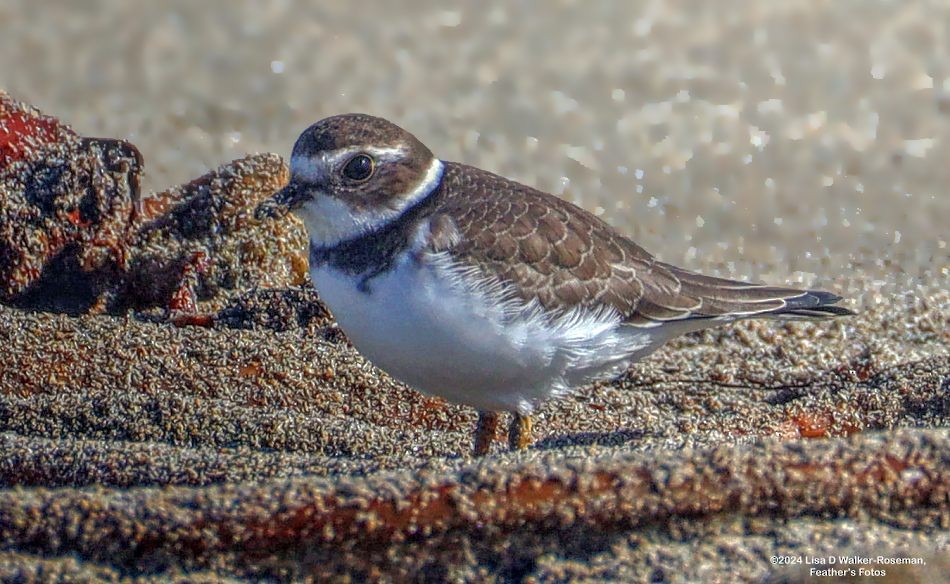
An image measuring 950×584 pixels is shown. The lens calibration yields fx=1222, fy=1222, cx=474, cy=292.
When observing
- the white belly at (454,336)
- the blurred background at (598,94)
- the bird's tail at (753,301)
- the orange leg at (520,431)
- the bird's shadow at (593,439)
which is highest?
the blurred background at (598,94)

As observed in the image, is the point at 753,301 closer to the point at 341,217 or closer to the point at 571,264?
Result: the point at 571,264

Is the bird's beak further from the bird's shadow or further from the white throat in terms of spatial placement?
the bird's shadow

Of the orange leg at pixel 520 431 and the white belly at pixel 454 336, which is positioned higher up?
the white belly at pixel 454 336

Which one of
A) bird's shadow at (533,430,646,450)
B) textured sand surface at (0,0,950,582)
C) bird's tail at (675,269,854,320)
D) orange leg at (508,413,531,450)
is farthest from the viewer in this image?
bird's tail at (675,269,854,320)

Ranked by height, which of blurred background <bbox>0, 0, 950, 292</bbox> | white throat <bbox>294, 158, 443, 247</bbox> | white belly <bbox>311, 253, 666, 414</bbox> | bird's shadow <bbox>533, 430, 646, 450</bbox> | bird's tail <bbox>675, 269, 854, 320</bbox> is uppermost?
blurred background <bbox>0, 0, 950, 292</bbox>

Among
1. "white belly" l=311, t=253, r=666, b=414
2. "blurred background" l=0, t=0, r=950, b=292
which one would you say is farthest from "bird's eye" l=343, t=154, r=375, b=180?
"blurred background" l=0, t=0, r=950, b=292

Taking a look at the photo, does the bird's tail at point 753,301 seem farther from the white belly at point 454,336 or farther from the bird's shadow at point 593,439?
the bird's shadow at point 593,439

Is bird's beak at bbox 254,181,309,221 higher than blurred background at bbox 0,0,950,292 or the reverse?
the reverse

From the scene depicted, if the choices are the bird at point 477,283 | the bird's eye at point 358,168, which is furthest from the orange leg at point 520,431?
the bird's eye at point 358,168

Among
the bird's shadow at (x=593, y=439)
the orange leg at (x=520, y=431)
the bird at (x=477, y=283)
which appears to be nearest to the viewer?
the bird's shadow at (x=593, y=439)
